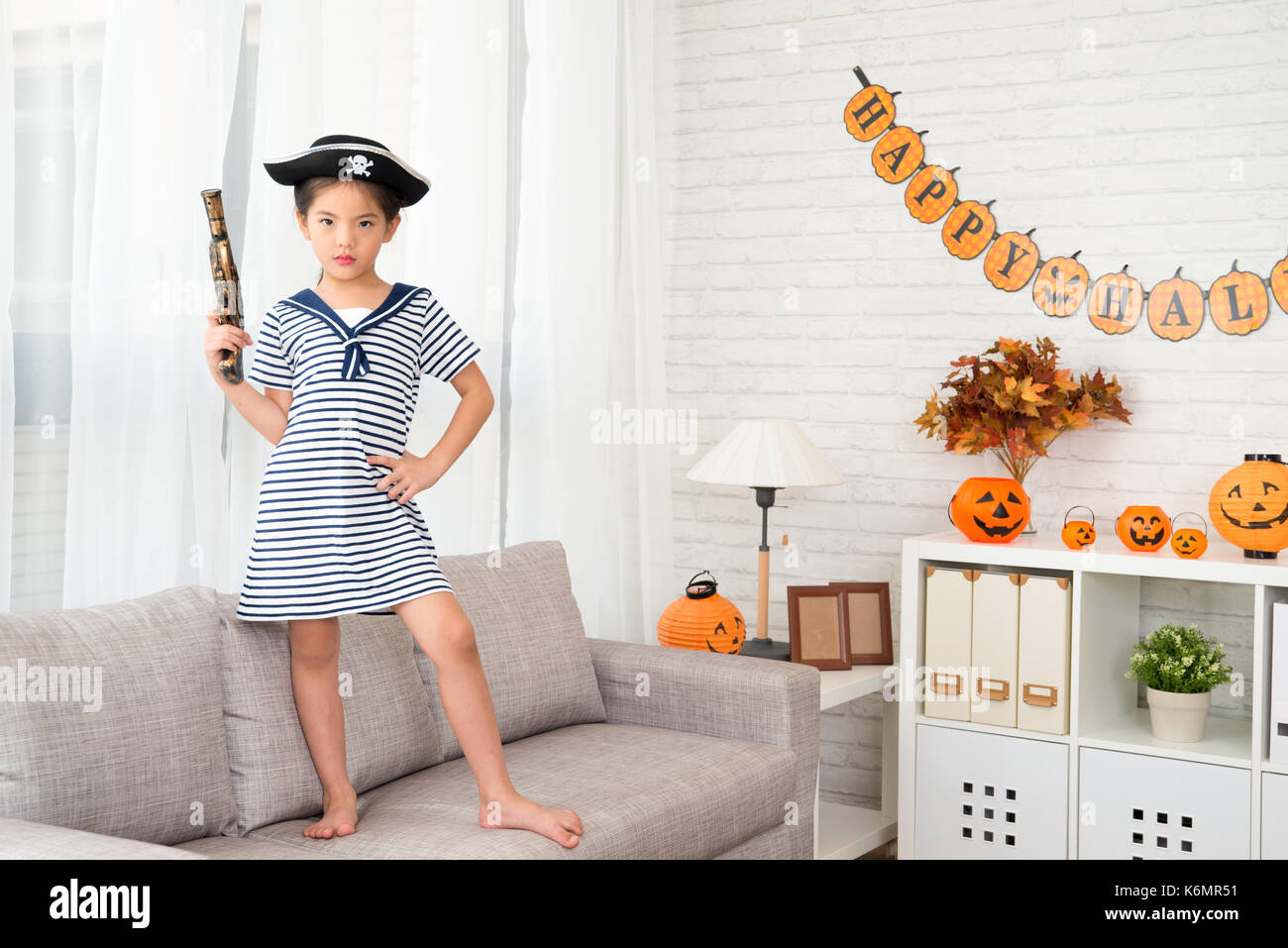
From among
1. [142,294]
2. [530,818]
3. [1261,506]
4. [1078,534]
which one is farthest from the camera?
[1078,534]

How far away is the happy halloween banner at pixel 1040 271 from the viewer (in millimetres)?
2934

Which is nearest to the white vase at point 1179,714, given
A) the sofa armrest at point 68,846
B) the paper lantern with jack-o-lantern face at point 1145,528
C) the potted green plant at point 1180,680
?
the potted green plant at point 1180,680

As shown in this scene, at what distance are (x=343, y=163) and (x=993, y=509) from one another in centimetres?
167

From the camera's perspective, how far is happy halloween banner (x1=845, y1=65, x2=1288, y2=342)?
115 inches

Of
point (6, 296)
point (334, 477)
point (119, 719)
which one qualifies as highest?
point (6, 296)

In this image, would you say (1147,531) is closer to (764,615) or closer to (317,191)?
(764,615)

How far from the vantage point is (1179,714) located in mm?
2719

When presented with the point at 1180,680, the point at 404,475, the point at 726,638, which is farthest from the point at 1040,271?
the point at 404,475

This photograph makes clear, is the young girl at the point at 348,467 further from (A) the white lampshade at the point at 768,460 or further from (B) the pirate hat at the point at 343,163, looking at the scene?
(A) the white lampshade at the point at 768,460

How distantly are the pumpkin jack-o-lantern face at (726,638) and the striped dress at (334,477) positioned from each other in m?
1.11

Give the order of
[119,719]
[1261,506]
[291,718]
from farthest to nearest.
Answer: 1. [1261,506]
2. [291,718]
3. [119,719]

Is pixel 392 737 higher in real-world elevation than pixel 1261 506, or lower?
lower

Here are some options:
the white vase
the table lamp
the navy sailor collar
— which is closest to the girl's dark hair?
the navy sailor collar
